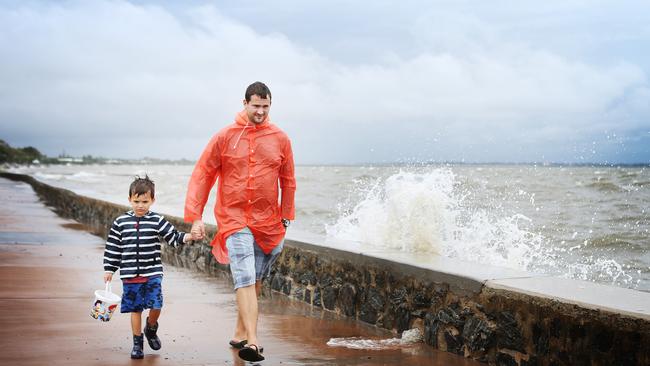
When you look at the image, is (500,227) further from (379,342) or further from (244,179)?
(244,179)

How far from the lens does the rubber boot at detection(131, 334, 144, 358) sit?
421 cm

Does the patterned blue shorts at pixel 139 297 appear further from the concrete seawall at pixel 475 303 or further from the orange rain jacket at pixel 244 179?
the concrete seawall at pixel 475 303

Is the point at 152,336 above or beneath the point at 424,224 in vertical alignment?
beneath

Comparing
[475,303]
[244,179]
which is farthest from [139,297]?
[475,303]

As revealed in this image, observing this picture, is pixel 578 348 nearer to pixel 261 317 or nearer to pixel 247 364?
pixel 247 364

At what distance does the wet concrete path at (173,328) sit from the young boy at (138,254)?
1.07ft

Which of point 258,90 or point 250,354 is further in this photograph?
point 258,90

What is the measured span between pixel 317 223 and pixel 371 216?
9875 mm

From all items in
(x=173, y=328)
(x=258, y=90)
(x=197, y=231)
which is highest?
(x=258, y=90)

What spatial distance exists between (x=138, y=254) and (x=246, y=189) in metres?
0.76

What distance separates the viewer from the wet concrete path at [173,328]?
4.27 metres

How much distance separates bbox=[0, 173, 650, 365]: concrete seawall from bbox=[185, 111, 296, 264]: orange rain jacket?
1157 millimetres

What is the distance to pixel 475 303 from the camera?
428 cm

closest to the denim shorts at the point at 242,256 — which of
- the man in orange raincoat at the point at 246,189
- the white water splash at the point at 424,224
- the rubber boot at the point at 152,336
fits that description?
the man in orange raincoat at the point at 246,189
